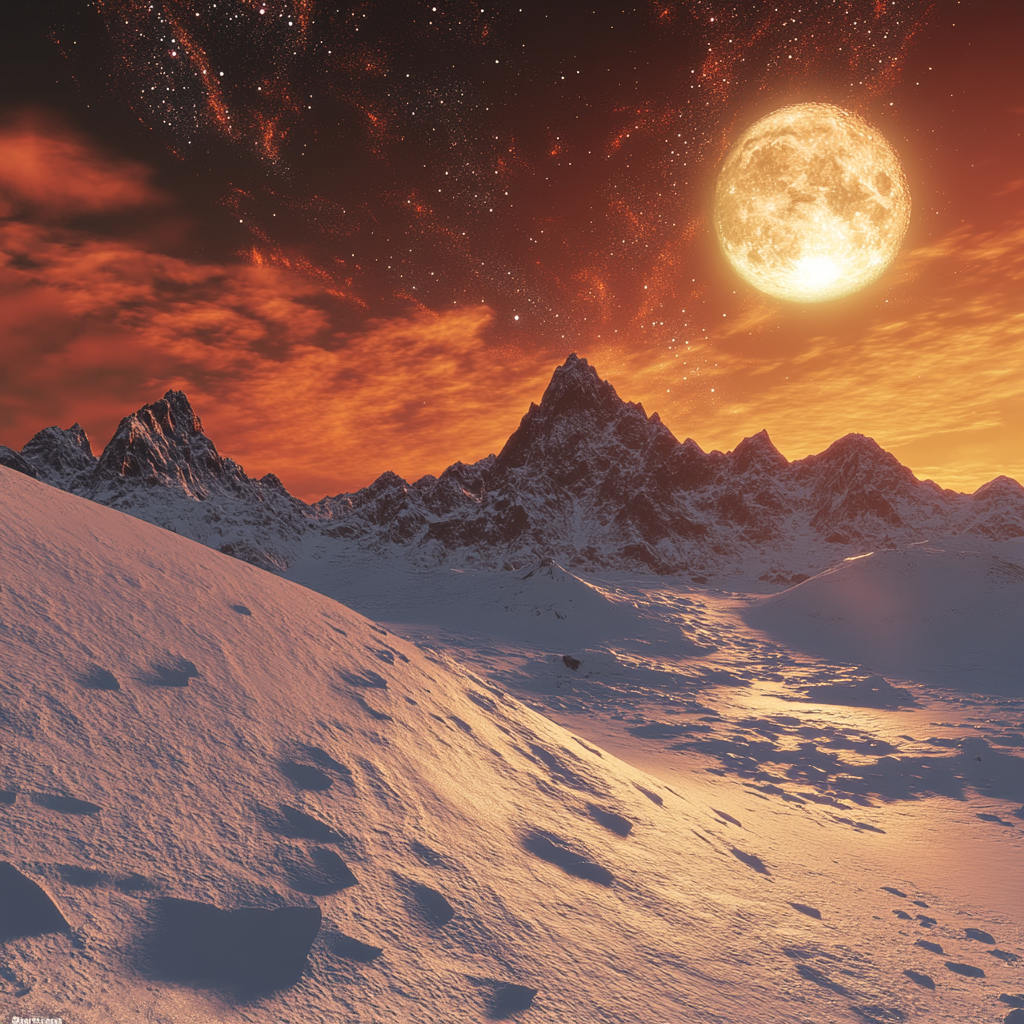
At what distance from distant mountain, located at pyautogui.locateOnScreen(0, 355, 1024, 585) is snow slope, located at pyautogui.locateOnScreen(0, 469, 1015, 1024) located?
10055 centimetres

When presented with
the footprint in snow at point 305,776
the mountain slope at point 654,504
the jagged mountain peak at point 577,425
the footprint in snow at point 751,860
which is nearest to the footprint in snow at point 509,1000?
the footprint in snow at point 305,776

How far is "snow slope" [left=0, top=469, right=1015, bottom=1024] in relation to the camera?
2705mm

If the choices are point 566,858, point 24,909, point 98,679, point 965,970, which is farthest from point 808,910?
point 98,679

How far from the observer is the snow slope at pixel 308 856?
8.87ft

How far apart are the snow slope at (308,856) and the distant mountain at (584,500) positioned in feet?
330

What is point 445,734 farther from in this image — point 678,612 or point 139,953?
point 678,612

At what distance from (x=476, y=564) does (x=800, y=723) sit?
94101 millimetres

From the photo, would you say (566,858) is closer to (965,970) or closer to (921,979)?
(921,979)

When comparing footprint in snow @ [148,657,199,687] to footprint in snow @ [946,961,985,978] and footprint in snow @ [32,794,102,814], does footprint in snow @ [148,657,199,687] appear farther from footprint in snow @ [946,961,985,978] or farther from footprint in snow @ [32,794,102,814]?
footprint in snow @ [946,961,985,978]

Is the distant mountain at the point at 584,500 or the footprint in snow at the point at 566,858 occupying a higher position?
the distant mountain at the point at 584,500

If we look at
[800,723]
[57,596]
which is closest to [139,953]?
[57,596]

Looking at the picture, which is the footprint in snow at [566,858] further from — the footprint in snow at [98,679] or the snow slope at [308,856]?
the footprint in snow at [98,679]

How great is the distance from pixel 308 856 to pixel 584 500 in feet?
418

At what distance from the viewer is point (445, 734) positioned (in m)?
5.98
